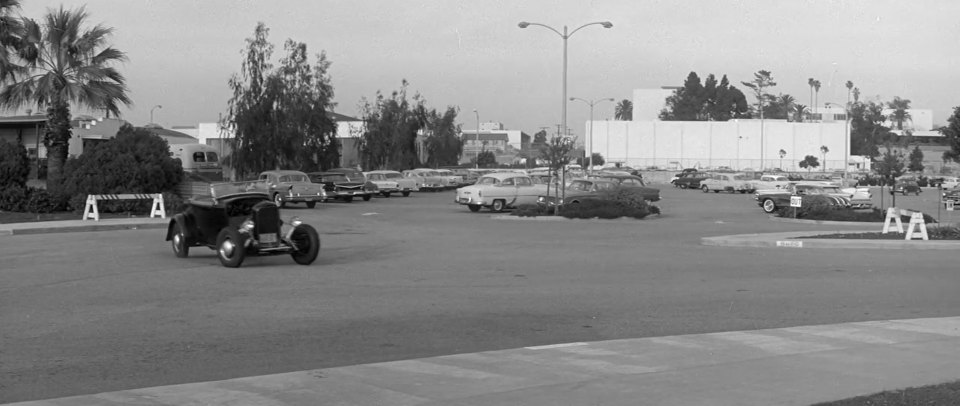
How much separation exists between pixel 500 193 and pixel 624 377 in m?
31.8

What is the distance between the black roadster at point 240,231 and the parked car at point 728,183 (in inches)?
2197

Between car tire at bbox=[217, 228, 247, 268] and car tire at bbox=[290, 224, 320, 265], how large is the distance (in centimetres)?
100

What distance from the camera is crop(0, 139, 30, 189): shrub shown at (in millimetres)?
32156

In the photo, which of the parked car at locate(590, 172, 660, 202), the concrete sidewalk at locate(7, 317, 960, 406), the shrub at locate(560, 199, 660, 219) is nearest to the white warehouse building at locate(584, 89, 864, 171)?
the parked car at locate(590, 172, 660, 202)

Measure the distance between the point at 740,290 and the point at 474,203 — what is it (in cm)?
2548

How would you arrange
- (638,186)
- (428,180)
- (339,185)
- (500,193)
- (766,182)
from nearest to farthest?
1. (500,193)
2. (339,185)
3. (638,186)
4. (766,182)
5. (428,180)

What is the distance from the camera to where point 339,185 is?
48406mm

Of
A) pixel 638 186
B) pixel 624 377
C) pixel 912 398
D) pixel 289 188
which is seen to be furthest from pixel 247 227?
pixel 638 186

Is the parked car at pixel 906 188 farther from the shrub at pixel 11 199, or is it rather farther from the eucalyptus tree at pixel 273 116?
the shrub at pixel 11 199

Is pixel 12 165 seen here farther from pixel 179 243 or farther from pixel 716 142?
pixel 716 142

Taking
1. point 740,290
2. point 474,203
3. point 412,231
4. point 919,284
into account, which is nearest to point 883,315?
point 740,290

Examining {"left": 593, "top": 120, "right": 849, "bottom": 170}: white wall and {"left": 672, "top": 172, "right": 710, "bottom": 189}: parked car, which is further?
{"left": 593, "top": 120, "right": 849, "bottom": 170}: white wall

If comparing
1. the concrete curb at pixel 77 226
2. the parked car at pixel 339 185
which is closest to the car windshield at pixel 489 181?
the parked car at pixel 339 185

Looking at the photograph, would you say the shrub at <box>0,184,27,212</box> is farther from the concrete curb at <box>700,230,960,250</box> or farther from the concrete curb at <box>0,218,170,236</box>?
the concrete curb at <box>700,230,960,250</box>
